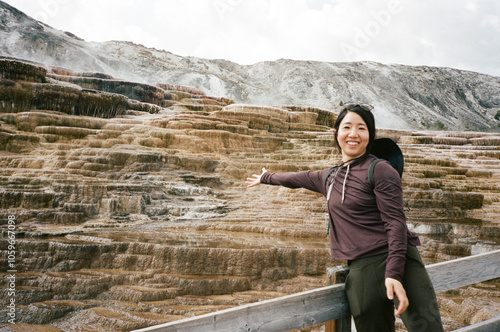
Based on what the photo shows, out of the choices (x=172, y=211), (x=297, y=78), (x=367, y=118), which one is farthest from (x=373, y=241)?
(x=297, y=78)

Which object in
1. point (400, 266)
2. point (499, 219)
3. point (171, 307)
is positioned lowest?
point (171, 307)

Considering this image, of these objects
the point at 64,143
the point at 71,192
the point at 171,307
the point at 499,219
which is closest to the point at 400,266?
the point at 171,307

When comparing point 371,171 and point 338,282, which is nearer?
point 371,171

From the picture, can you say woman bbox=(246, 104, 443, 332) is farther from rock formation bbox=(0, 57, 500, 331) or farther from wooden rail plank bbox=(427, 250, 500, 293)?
rock formation bbox=(0, 57, 500, 331)

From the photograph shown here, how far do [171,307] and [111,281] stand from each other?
1.33 meters

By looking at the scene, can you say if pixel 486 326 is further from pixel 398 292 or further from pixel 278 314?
pixel 278 314

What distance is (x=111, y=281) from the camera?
19.4 ft

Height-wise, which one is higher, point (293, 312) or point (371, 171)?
point (371, 171)

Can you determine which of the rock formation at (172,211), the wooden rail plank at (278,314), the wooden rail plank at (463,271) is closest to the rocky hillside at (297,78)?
the rock formation at (172,211)

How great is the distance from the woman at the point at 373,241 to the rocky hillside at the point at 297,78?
37517 millimetres

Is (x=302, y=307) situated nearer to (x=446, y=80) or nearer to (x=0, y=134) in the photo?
(x=0, y=134)

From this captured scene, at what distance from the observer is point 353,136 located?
178 centimetres

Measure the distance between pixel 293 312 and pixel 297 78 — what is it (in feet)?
148

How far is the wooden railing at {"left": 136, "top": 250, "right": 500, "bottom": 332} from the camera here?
1.40 m
